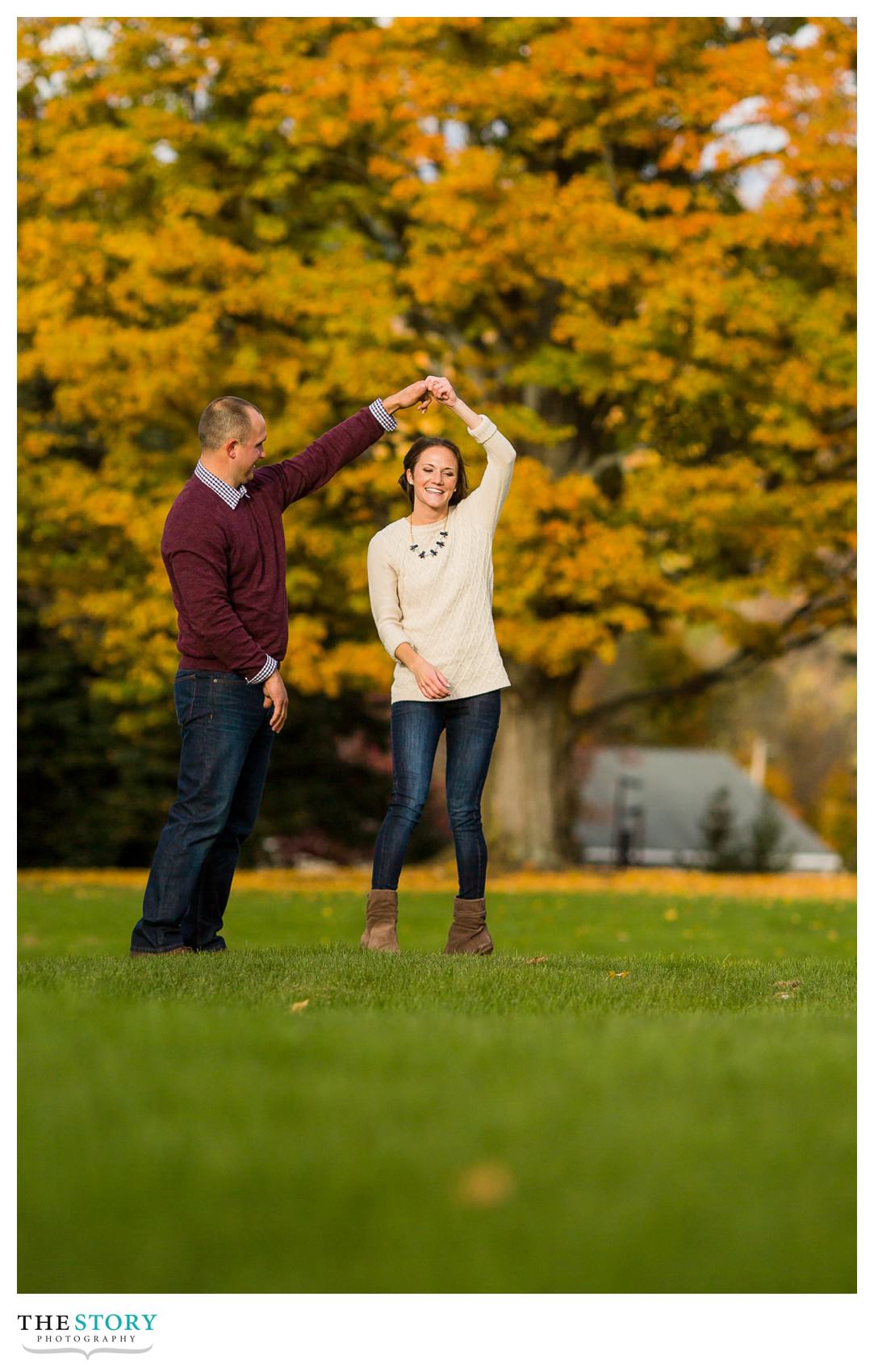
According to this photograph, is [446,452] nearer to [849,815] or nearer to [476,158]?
[476,158]

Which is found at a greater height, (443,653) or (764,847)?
(443,653)

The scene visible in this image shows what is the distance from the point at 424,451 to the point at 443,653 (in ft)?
2.48

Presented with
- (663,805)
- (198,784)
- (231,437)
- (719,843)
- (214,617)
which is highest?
(231,437)

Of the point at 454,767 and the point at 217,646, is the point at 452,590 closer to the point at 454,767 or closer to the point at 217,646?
the point at 454,767

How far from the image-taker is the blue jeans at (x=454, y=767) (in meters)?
5.75

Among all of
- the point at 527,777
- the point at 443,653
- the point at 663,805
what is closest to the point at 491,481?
the point at 443,653

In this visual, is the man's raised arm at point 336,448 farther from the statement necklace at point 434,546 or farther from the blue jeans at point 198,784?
the blue jeans at point 198,784

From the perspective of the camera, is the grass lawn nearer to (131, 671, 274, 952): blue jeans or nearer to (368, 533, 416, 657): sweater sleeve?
(131, 671, 274, 952): blue jeans

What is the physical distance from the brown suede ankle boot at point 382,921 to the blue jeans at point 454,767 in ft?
0.61

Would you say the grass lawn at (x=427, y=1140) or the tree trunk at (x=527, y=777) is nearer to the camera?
the grass lawn at (x=427, y=1140)

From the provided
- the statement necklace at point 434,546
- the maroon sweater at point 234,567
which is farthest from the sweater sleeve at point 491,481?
the maroon sweater at point 234,567

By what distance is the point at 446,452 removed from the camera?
5.84 meters

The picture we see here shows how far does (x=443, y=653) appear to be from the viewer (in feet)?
18.9

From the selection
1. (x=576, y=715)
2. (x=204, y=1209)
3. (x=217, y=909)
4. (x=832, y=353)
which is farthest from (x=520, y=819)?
(x=204, y=1209)
